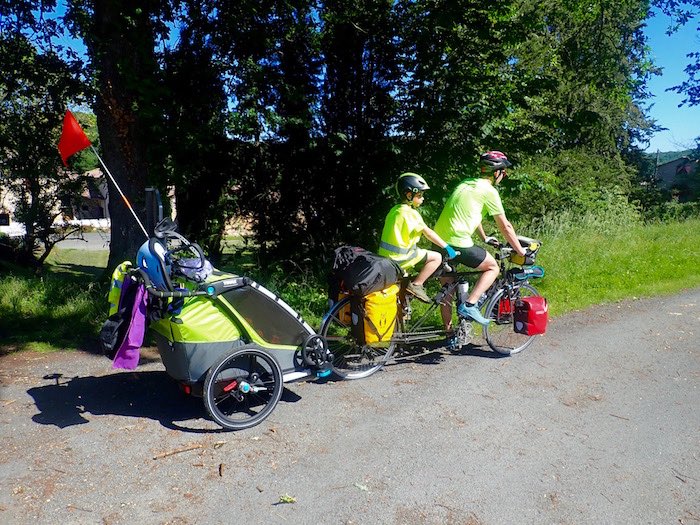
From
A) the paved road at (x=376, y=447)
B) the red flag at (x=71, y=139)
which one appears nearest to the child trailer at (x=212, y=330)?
the paved road at (x=376, y=447)

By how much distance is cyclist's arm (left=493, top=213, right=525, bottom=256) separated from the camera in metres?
5.93

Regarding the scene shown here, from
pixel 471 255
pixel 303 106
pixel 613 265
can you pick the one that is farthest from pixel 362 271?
pixel 613 265

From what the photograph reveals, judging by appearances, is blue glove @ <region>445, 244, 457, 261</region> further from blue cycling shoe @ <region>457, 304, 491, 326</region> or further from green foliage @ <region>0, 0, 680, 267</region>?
green foliage @ <region>0, 0, 680, 267</region>

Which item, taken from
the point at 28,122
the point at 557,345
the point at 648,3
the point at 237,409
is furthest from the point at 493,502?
A: the point at 648,3

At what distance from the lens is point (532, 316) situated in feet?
20.0

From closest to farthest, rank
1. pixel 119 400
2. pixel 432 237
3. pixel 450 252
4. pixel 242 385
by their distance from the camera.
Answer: pixel 242 385 → pixel 119 400 → pixel 432 237 → pixel 450 252

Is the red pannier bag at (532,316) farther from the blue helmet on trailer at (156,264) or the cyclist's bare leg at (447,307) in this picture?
the blue helmet on trailer at (156,264)

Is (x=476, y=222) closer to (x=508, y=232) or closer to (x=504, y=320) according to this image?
(x=508, y=232)

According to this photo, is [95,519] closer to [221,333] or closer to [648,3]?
[221,333]

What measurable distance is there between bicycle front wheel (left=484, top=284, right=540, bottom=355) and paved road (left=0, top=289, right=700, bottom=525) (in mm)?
298

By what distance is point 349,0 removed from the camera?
7.98 metres

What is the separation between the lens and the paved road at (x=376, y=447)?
131 inches

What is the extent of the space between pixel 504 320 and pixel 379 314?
183cm

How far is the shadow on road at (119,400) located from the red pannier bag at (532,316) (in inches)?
106
